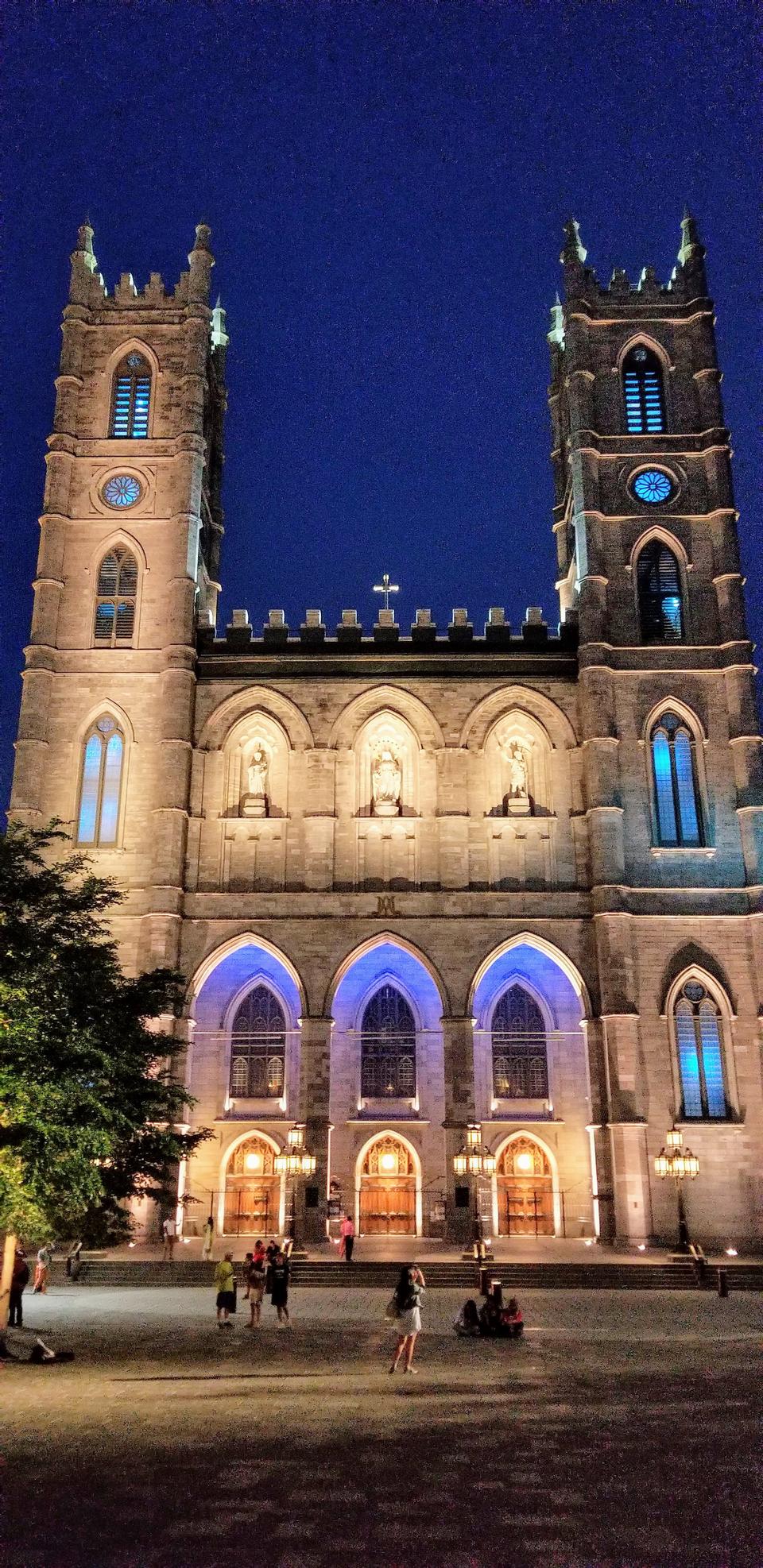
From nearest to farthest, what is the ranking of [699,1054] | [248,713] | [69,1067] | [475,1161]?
[69,1067]
[475,1161]
[699,1054]
[248,713]

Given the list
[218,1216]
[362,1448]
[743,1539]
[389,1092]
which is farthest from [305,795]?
[743,1539]

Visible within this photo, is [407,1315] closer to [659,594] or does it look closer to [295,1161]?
[295,1161]

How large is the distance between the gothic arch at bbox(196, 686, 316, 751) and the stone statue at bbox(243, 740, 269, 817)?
36.1 inches

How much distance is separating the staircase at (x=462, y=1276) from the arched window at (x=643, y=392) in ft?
83.1

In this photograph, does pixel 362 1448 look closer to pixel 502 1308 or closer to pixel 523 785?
pixel 502 1308

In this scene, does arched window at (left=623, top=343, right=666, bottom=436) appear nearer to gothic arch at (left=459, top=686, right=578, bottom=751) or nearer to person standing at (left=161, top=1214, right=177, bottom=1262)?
gothic arch at (left=459, top=686, right=578, bottom=751)

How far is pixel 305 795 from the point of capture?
3447 cm

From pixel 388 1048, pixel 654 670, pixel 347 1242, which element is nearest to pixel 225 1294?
pixel 347 1242

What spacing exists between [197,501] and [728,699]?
17.8m

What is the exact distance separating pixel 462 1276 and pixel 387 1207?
6.51 meters

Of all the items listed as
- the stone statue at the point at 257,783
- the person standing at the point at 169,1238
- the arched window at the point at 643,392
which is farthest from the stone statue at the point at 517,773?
the person standing at the point at 169,1238

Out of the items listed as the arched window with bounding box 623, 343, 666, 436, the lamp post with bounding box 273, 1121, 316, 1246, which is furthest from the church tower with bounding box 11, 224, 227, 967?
the arched window with bounding box 623, 343, 666, 436

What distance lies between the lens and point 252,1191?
110 feet

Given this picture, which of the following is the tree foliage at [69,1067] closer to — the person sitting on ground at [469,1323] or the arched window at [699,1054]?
the person sitting on ground at [469,1323]
